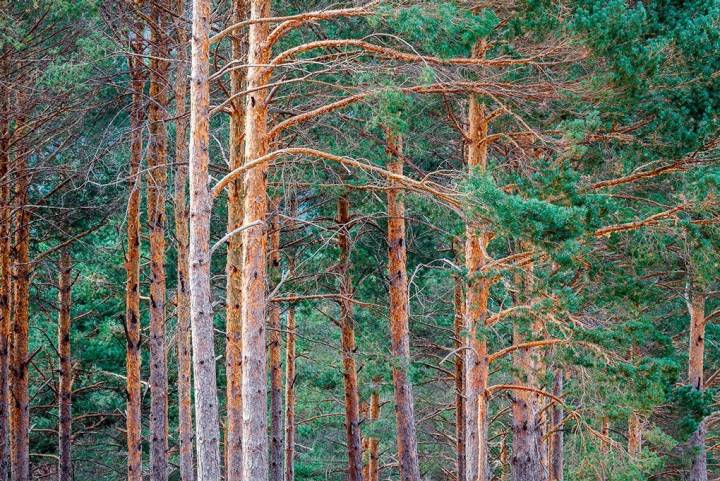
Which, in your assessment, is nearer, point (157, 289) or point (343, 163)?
point (343, 163)

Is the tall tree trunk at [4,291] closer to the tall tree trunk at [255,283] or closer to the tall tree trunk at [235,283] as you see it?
the tall tree trunk at [235,283]

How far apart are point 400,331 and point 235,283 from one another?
13.0 feet

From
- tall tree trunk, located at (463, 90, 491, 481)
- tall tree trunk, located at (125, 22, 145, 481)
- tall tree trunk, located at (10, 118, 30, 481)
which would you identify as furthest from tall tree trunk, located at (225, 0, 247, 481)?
tall tree trunk, located at (10, 118, 30, 481)

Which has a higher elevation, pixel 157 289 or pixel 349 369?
pixel 157 289

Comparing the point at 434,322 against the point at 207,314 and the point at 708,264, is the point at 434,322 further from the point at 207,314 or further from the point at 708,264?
the point at 207,314

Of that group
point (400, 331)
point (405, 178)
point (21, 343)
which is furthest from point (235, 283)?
point (21, 343)

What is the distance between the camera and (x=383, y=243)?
18.1 m

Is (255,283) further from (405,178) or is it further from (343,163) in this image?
(405,178)

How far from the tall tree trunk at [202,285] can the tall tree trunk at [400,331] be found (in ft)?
18.8

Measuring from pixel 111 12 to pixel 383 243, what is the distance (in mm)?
7673

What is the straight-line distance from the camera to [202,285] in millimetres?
8508

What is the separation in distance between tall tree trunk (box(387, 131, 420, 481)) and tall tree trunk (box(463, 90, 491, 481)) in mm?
1804

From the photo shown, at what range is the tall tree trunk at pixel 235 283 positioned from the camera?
11.5m

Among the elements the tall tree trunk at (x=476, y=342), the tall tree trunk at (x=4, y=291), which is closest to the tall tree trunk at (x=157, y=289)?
the tall tree trunk at (x=4, y=291)
